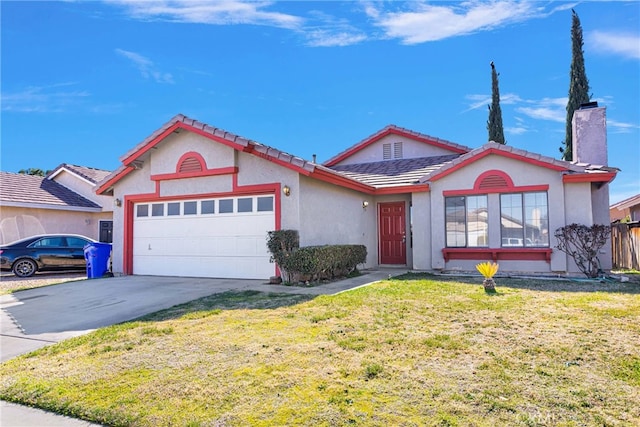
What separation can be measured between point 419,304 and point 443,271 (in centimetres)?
581

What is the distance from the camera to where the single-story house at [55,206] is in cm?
1664

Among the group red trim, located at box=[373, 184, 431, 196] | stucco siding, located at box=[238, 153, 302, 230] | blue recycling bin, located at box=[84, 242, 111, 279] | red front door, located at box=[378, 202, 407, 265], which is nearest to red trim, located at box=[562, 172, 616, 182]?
red trim, located at box=[373, 184, 431, 196]

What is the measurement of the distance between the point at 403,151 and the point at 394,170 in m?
2.36

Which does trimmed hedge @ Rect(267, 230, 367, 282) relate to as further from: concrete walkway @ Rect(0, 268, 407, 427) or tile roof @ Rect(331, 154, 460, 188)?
tile roof @ Rect(331, 154, 460, 188)

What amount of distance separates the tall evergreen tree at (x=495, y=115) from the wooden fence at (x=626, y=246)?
11.8 m

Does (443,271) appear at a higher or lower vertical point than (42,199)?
lower

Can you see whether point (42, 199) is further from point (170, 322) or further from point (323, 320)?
point (323, 320)

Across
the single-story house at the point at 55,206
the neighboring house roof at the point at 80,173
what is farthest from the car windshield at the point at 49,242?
the neighboring house roof at the point at 80,173

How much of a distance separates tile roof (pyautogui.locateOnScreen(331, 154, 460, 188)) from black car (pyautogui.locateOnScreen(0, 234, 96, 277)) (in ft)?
34.6

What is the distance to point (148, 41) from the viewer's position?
45.8ft

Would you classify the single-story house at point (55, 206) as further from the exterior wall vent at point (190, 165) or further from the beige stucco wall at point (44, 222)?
the exterior wall vent at point (190, 165)

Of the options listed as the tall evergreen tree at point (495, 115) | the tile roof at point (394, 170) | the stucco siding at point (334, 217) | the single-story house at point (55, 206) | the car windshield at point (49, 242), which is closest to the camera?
the stucco siding at point (334, 217)

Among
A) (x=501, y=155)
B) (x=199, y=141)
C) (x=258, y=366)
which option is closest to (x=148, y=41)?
(x=199, y=141)

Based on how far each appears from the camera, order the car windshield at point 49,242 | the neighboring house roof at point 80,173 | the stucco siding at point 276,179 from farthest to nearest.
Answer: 1. the neighboring house roof at point 80,173
2. the car windshield at point 49,242
3. the stucco siding at point 276,179
